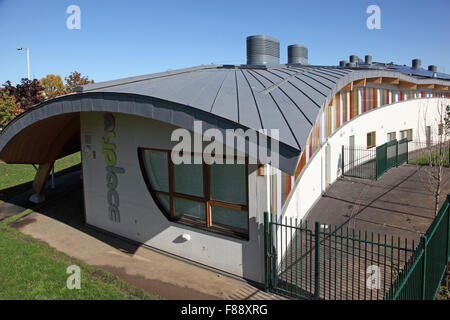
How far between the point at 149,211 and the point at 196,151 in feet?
8.05

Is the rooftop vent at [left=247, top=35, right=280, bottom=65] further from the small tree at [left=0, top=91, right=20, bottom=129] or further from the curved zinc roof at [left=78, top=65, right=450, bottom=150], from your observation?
the small tree at [left=0, top=91, right=20, bottom=129]

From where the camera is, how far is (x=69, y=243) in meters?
9.97

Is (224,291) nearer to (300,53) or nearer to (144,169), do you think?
(144,169)

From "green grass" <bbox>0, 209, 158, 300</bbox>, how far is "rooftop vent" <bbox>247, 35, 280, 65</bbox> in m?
10.0

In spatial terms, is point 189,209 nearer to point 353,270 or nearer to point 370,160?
point 353,270

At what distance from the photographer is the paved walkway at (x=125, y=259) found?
720 cm

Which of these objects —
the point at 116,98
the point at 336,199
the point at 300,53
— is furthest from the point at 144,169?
the point at 300,53

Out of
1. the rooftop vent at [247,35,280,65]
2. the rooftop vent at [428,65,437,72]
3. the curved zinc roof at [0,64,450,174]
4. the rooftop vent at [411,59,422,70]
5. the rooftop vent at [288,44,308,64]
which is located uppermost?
the rooftop vent at [411,59,422,70]

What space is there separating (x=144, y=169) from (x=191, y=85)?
2.72 meters

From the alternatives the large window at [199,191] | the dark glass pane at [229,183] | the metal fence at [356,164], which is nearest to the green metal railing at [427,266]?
the large window at [199,191]

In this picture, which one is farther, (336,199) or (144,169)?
(336,199)

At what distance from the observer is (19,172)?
19484 millimetres

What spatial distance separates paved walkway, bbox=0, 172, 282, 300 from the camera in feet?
23.6

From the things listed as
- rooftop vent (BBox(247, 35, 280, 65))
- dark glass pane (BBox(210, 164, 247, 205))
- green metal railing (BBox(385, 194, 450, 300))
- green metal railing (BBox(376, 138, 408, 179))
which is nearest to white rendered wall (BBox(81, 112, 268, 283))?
dark glass pane (BBox(210, 164, 247, 205))
